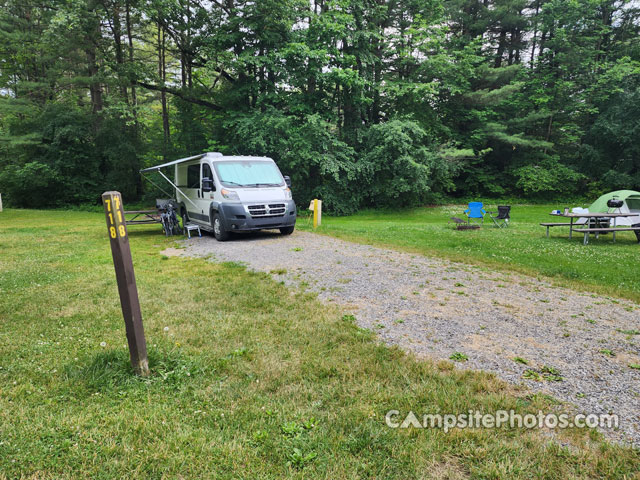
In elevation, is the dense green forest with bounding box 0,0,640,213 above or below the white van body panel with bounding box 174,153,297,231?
above

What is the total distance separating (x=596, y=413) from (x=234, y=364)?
2702mm

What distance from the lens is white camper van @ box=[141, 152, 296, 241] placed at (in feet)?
31.4

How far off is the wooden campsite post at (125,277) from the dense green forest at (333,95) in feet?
49.0

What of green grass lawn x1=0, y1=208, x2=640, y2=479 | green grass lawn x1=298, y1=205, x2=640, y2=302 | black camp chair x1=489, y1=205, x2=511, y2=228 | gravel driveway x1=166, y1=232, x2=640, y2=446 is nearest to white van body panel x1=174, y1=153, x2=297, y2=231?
green grass lawn x1=298, y1=205, x2=640, y2=302

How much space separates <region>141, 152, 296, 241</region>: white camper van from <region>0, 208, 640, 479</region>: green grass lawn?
17.4 ft

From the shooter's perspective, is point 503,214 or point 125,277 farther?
point 503,214

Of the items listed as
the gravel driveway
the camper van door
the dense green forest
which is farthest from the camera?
the dense green forest

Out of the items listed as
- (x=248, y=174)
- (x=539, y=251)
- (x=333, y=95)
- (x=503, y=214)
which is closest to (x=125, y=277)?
(x=248, y=174)

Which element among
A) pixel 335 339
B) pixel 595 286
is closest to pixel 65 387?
pixel 335 339

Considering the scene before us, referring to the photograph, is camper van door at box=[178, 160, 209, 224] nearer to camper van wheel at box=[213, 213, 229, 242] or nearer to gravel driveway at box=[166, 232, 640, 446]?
camper van wheel at box=[213, 213, 229, 242]

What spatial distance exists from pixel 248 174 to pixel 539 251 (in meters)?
7.89

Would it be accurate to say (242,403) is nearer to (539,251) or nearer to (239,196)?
(239,196)

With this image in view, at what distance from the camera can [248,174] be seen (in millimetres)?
10344

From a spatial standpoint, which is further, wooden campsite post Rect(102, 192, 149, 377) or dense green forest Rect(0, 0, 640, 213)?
dense green forest Rect(0, 0, 640, 213)
